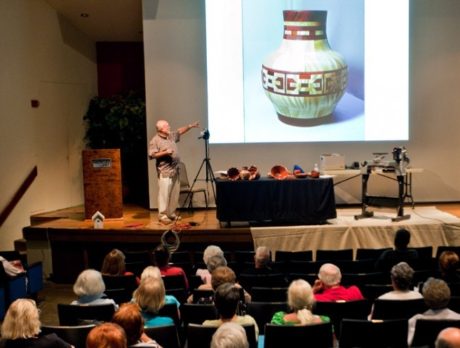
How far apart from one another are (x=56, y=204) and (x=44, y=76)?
207 cm

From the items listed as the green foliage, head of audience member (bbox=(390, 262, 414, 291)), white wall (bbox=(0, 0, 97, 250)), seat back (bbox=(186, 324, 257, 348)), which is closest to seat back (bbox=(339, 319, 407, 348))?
seat back (bbox=(186, 324, 257, 348))

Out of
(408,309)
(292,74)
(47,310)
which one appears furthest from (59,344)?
(292,74)

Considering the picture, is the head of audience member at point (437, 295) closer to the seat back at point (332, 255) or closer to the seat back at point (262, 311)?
the seat back at point (262, 311)

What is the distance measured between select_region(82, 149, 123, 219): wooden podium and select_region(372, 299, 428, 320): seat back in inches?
197

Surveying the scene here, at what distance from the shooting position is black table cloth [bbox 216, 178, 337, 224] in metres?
7.16

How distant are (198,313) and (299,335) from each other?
2.56 ft

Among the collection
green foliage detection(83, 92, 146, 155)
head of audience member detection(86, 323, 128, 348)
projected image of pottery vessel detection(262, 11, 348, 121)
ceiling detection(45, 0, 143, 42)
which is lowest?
head of audience member detection(86, 323, 128, 348)

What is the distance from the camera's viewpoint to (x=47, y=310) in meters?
Result: 6.21

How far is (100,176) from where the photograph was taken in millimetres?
7926

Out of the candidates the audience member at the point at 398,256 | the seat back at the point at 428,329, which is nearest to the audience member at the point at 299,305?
the seat back at the point at 428,329

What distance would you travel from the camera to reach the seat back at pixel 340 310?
3.74 meters

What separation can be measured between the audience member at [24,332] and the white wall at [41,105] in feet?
17.0

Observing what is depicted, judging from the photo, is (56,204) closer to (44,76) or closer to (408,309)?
(44,76)

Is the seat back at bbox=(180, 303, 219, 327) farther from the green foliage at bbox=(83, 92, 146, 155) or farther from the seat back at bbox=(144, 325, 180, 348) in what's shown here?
the green foliage at bbox=(83, 92, 146, 155)
